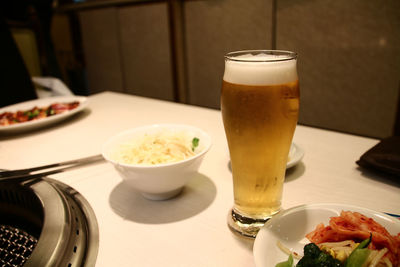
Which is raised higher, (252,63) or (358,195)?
(252,63)

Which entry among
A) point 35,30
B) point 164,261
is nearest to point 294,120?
point 164,261

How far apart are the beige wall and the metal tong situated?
2161 mm

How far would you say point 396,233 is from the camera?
0.57m

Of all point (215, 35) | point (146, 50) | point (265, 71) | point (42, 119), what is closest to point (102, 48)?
point (146, 50)

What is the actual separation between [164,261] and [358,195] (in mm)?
497

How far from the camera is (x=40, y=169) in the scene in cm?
95

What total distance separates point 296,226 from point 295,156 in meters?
0.34

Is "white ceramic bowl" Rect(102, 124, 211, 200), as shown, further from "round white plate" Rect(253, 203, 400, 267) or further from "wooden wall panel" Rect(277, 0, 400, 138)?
"wooden wall panel" Rect(277, 0, 400, 138)

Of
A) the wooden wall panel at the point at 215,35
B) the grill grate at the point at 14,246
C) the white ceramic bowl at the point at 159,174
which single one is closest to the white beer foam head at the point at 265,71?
the white ceramic bowl at the point at 159,174

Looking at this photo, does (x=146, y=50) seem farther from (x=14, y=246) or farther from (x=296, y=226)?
(x=296, y=226)

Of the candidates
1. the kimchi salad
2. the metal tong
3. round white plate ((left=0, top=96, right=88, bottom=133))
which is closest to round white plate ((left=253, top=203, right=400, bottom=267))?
the kimchi salad

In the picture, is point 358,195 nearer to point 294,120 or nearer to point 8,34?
point 294,120

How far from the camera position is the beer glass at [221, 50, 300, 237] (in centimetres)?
61

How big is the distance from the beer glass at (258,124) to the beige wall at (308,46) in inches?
85.2
